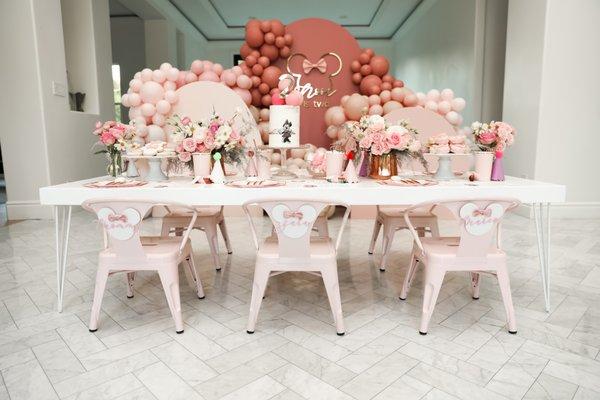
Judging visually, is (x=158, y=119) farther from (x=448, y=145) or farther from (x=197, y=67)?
(x=448, y=145)

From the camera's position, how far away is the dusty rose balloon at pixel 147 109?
4871mm

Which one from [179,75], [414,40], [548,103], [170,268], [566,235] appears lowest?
[566,235]

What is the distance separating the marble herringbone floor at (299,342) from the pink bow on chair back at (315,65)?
3.28 m

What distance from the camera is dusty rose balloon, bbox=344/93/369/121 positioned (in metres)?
5.13

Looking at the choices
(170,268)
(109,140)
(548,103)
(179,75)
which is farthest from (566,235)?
(179,75)

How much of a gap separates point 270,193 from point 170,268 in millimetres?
604

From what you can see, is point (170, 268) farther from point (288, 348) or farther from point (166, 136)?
point (166, 136)

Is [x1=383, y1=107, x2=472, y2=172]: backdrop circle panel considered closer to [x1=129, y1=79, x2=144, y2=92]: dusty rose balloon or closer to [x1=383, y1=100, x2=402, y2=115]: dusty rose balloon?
[x1=383, y1=100, x2=402, y2=115]: dusty rose balloon

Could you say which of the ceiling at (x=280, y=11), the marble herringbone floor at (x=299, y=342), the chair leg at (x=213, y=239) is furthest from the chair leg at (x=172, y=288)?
the ceiling at (x=280, y=11)

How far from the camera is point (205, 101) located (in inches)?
198

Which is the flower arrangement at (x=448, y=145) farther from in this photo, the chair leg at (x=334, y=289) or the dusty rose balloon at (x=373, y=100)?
the dusty rose balloon at (x=373, y=100)

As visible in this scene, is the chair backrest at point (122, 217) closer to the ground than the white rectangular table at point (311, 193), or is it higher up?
closer to the ground

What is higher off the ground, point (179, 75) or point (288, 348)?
point (179, 75)

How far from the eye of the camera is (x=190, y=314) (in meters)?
2.36
